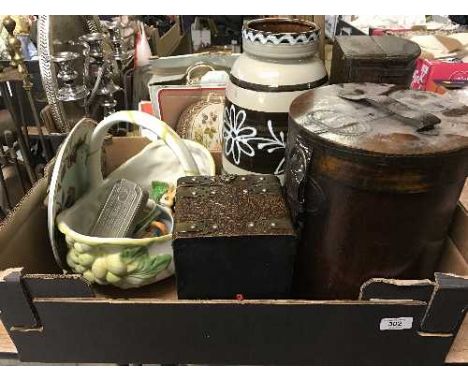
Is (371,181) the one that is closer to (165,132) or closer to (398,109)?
(398,109)

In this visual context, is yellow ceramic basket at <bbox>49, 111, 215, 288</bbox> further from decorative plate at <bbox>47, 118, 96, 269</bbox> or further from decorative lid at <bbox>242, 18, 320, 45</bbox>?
decorative lid at <bbox>242, 18, 320, 45</bbox>

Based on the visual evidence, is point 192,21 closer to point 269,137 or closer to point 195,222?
point 269,137

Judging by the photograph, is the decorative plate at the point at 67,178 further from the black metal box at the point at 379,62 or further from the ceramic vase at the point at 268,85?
the black metal box at the point at 379,62

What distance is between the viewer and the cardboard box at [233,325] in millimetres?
561

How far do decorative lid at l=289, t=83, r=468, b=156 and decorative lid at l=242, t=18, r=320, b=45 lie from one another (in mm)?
98

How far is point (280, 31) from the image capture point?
0.79 meters

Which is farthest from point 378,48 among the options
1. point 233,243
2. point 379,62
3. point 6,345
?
point 6,345

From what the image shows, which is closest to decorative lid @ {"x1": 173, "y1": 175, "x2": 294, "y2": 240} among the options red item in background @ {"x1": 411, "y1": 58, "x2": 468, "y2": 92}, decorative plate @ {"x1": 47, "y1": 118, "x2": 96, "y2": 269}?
decorative plate @ {"x1": 47, "y1": 118, "x2": 96, "y2": 269}

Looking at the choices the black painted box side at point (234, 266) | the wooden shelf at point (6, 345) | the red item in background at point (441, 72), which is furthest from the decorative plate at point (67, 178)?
the red item in background at point (441, 72)

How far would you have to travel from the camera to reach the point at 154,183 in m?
0.92

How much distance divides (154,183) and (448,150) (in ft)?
1.97

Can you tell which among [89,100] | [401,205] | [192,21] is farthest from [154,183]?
[192,21]

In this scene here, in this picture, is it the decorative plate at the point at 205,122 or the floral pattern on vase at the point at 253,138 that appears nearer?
the floral pattern on vase at the point at 253,138

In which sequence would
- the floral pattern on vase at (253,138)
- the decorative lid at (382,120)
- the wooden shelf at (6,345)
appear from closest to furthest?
1. the decorative lid at (382,120)
2. the wooden shelf at (6,345)
3. the floral pattern on vase at (253,138)
